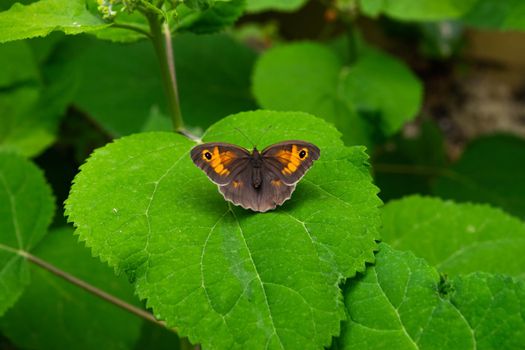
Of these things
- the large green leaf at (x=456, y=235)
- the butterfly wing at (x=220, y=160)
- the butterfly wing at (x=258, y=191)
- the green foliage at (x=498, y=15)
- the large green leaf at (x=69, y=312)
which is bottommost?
the large green leaf at (x=69, y=312)

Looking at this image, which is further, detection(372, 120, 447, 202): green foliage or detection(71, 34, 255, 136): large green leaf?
detection(372, 120, 447, 202): green foliage

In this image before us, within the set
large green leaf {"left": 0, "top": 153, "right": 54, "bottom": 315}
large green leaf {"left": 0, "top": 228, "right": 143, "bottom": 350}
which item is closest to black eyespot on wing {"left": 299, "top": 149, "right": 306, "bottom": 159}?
large green leaf {"left": 0, "top": 153, "right": 54, "bottom": 315}

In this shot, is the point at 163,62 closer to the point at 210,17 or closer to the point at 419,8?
the point at 210,17

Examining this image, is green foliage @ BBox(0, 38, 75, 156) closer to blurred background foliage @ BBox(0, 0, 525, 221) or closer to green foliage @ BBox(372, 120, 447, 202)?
blurred background foliage @ BBox(0, 0, 525, 221)

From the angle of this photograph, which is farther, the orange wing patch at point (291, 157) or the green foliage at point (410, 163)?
the green foliage at point (410, 163)

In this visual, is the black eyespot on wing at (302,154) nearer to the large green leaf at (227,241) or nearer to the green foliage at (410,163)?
the large green leaf at (227,241)

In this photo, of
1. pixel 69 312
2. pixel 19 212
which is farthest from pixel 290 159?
pixel 69 312

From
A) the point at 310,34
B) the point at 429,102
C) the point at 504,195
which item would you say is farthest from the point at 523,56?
the point at 504,195

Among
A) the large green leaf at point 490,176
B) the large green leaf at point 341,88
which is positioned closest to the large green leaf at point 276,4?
the large green leaf at point 341,88

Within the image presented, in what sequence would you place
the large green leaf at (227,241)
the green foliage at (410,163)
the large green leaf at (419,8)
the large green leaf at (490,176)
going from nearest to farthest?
the large green leaf at (227,241), the large green leaf at (419,8), the large green leaf at (490,176), the green foliage at (410,163)
